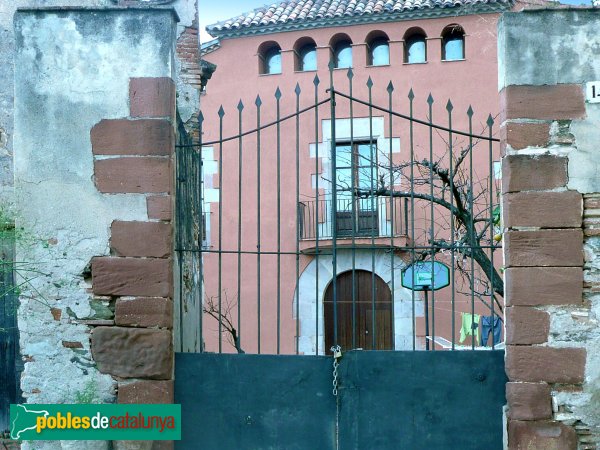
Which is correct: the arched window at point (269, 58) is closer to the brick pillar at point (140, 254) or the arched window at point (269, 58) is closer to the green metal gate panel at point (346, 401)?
the brick pillar at point (140, 254)

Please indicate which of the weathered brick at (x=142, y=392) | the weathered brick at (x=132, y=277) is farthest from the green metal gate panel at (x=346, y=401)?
the weathered brick at (x=132, y=277)

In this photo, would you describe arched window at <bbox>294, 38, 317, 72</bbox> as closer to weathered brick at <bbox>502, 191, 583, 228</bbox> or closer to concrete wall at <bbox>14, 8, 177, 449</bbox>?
concrete wall at <bbox>14, 8, 177, 449</bbox>

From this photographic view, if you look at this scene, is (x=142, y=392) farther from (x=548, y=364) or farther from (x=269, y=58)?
(x=269, y=58)

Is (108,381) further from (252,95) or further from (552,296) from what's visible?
(252,95)

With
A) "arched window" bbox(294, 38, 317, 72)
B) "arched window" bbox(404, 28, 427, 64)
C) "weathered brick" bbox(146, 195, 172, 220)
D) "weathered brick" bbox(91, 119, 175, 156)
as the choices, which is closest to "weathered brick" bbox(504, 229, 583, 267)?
"weathered brick" bbox(146, 195, 172, 220)

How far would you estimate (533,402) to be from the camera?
17.5 ft

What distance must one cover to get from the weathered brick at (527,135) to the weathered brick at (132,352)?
92.4 inches

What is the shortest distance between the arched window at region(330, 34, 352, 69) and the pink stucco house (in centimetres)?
3

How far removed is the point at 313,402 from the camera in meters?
5.66

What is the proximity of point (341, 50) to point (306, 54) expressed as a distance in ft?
2.32

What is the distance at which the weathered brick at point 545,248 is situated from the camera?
539 centimetres

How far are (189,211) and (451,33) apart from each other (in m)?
12.5

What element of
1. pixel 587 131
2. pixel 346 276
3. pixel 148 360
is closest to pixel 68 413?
pixel 148 360

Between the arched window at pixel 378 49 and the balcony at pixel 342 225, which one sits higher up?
the arched window at pixel 378 49
